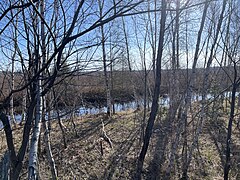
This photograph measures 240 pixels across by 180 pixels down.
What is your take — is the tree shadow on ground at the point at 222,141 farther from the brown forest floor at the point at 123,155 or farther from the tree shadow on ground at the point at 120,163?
the tree shadow on ground at the point at 120,163

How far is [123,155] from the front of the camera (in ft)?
20.6

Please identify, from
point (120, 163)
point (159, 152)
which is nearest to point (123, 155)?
point (120, 163)

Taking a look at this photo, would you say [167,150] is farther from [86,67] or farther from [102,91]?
[102,91]

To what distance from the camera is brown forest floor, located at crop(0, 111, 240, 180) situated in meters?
5.53

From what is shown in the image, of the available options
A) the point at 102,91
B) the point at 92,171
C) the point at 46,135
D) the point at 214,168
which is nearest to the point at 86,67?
the point at 46,135

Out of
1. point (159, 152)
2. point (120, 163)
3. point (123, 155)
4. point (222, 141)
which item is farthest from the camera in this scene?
point (222, 141)

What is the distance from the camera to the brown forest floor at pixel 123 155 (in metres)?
5.53

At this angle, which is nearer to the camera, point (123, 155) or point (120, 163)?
point (120, 163)

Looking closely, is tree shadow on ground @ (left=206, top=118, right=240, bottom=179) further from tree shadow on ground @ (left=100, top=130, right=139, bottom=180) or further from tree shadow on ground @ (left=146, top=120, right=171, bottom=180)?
tree shadow on ground @ (left=100, top=130, right=139, bottom=180)

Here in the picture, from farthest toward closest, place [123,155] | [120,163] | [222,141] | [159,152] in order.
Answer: [222,141] → [159,152] → [123,155] → [120,163]

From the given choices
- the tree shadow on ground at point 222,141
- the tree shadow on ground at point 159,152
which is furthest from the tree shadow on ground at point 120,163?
the tree shadow on ground at point 222,141

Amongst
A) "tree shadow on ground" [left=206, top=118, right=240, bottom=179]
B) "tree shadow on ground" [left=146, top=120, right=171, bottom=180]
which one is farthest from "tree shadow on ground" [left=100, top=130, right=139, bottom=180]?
"tree shadow on ground" [left=206, top=118, right=240, bottom=179]

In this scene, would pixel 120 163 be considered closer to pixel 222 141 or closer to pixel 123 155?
pixel 123 155

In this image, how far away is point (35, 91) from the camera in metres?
2.31
